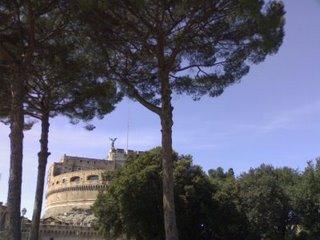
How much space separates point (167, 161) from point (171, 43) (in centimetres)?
344

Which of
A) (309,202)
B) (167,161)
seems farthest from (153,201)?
(167,161)

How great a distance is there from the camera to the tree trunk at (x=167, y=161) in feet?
45.2

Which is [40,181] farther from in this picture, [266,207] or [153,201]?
[266,207]

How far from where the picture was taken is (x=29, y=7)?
1438 centimetres

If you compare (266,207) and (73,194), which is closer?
(266,207)

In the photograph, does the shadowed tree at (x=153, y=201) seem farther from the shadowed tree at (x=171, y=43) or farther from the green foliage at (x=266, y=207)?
the shadowed tree at (x=171, y=43)

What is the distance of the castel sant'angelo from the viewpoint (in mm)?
56850

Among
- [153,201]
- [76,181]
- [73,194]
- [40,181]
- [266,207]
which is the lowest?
[40,181]

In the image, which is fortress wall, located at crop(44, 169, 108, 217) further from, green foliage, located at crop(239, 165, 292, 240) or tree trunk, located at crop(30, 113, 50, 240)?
tree trunk, located at crop(30, 113, 50, 240)

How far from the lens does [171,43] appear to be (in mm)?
15445

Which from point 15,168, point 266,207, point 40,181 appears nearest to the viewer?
point 15,168

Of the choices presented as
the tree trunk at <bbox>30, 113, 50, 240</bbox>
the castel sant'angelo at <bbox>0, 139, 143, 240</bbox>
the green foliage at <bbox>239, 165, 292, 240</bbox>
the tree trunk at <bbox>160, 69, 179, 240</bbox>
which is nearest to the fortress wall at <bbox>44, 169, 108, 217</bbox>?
the castel sant'angelo at <bbox>0, 139, 143, 240</bbox>

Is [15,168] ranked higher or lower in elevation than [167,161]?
lower

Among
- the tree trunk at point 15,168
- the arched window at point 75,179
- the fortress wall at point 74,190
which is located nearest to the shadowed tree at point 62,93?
the tree trunk at point 15,168
